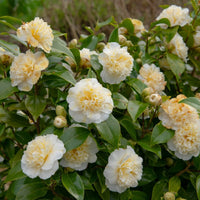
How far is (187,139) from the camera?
90 centimetres

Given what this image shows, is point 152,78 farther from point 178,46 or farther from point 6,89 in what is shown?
point 6,89

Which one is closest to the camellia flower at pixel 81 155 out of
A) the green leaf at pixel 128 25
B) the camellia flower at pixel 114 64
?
the camellia flower at pixel 114 64

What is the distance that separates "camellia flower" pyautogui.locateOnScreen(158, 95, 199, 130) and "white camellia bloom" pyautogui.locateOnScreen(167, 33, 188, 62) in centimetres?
32

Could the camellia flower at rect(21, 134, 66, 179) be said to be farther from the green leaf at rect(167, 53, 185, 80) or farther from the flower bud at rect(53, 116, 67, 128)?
the green leaf at rect(167, 53, 185, 80)

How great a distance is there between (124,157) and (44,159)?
0.84 ft

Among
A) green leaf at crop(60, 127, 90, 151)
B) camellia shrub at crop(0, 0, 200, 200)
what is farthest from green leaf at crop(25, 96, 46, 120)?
green leaf at crop(60, 127, 90, 151)

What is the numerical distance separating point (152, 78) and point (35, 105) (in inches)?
18.3

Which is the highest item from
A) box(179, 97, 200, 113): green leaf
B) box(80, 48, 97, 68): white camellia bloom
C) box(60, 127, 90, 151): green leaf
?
box(80, 48, 97, 68): white camellia bloom

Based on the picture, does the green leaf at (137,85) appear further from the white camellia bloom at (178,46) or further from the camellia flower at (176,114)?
the white camellia bloom at (178,46)

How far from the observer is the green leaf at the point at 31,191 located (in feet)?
3.05

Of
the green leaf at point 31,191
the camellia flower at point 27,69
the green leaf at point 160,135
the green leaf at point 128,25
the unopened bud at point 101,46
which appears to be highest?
the camellia flower at point 27,69

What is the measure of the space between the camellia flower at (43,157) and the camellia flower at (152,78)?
18.5 inches

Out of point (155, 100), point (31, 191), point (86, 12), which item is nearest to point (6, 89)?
point (31, 191)

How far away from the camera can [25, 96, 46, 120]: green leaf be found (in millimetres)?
888
